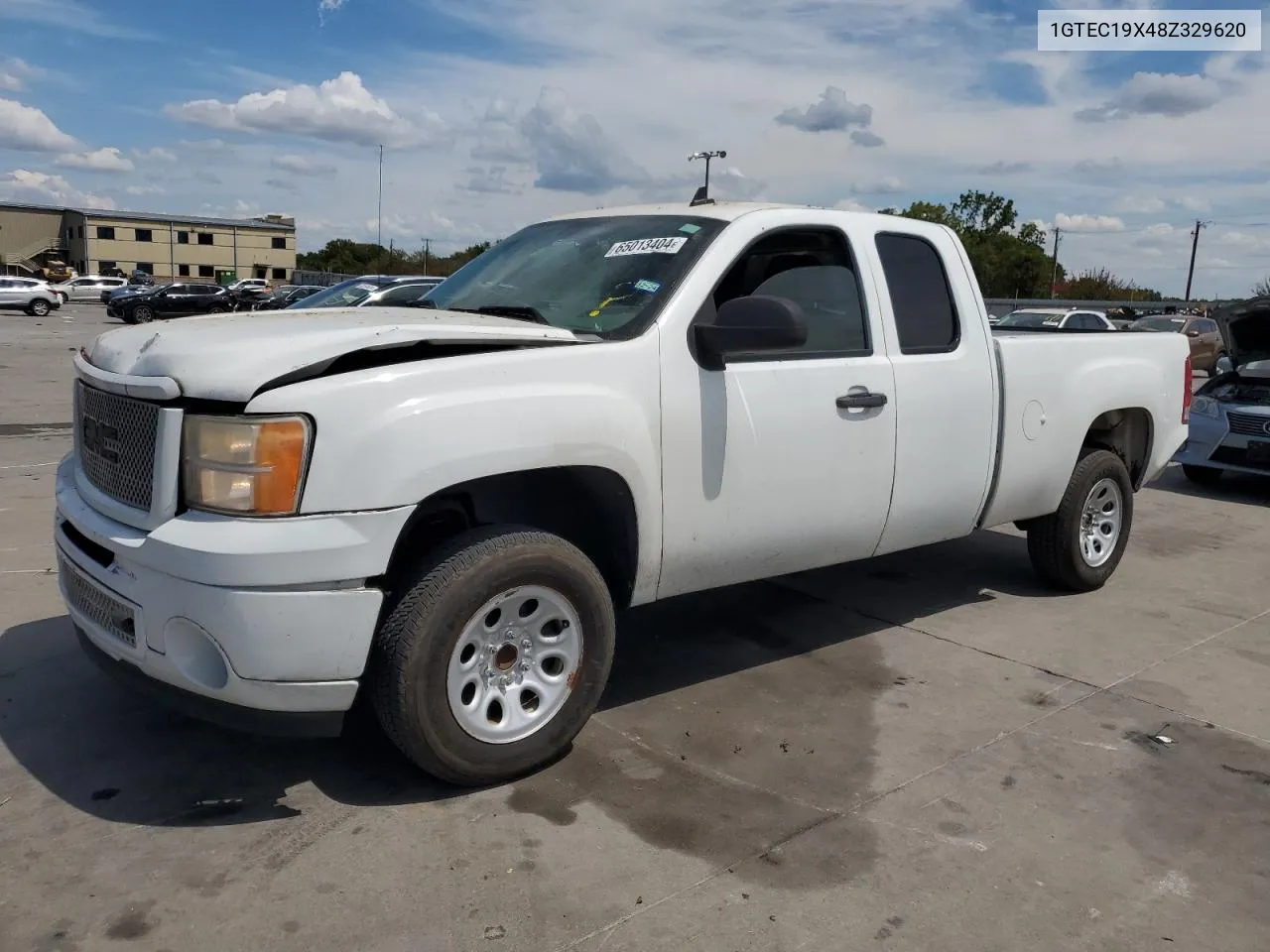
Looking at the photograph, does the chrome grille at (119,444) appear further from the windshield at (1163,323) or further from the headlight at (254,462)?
the windshield at (1163,323)

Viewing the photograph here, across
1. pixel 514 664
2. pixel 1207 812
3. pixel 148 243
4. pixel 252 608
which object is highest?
pixel 148 243

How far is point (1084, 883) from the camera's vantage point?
10.2ft

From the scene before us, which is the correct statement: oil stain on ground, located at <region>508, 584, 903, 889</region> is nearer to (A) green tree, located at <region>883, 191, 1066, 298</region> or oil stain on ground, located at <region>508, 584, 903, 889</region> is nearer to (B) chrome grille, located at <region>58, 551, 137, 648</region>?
(B) chrome grille, located at <region>58, 551, 137, 648</region>

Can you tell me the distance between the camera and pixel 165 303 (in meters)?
38.7

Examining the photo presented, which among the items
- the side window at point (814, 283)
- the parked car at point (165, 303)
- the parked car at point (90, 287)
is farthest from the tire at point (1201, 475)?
the parked car at point (90, 287)

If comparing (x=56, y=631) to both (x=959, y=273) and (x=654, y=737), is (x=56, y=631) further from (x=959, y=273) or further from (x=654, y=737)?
(x=959, y=273)

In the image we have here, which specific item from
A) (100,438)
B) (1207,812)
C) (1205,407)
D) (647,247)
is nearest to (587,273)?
(647,247)

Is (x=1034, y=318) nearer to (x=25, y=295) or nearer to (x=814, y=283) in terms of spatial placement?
(x=814, y=283)

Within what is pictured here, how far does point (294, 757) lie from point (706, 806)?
1451 mm

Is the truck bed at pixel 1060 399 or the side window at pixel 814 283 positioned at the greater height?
the side window at pixel 814 283

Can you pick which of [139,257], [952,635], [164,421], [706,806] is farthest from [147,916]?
[139,257]

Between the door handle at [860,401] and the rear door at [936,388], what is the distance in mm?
162

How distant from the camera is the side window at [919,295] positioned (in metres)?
4.73

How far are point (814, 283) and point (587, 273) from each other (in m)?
0.96
